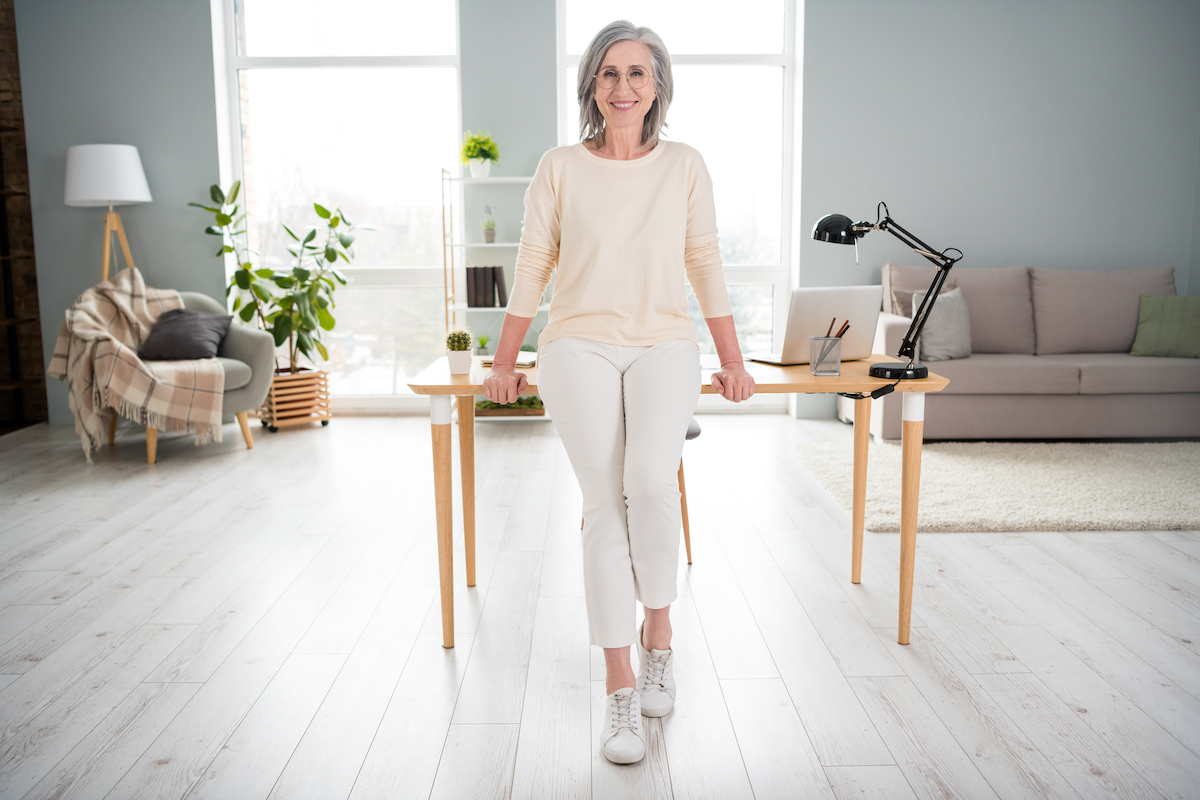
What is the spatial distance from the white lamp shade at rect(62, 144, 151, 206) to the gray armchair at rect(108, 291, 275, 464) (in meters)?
0.98

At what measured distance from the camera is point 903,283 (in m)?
4.52

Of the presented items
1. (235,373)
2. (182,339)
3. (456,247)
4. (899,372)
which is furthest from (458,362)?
(456,247)

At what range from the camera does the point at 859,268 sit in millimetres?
4816

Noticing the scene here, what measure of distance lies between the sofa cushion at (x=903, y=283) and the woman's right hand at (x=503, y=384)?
325 centimetres

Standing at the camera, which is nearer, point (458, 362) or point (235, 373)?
point (458, 362)

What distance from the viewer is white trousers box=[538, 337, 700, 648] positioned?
156 cm

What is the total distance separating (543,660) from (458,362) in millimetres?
720

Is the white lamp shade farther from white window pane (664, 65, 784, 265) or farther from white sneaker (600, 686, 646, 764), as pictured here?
white sneaker (600, 686, 646, 764)

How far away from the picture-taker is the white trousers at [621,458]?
5.11ft

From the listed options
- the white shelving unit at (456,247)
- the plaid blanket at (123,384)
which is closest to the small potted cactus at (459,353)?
the plaid blanket at (123,384)

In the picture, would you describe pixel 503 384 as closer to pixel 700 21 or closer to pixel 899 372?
pixel 899 372

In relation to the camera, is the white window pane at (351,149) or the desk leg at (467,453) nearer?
the desk leg at (467,453)

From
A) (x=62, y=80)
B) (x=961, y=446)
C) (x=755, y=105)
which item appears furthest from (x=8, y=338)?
(x=961, y=446)

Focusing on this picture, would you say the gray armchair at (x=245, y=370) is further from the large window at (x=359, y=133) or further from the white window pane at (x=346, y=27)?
the white window pane at (x=346, y=27)
